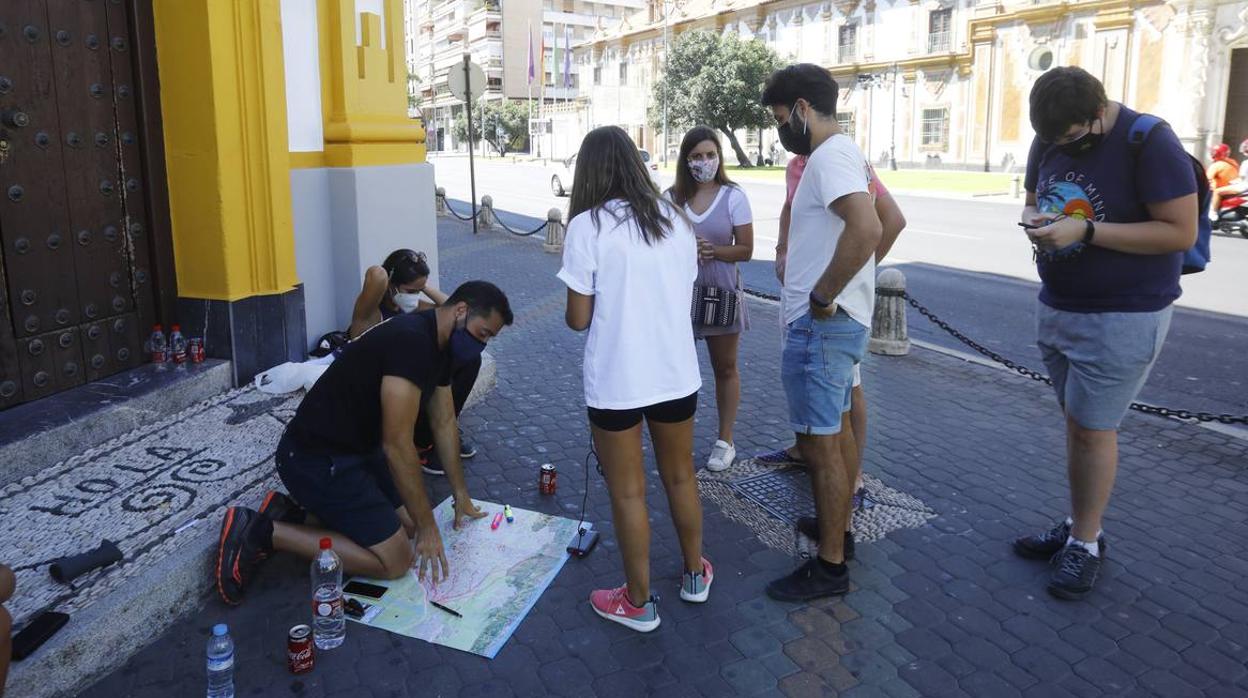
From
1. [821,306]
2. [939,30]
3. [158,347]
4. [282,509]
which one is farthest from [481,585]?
[939,30]

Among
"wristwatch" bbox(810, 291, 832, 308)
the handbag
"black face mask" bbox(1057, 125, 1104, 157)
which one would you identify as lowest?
the handbag

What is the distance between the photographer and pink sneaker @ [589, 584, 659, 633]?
3.39 meters

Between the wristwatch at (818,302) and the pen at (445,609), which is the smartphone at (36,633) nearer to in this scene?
the pen at (445,609)

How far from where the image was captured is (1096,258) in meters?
3.53

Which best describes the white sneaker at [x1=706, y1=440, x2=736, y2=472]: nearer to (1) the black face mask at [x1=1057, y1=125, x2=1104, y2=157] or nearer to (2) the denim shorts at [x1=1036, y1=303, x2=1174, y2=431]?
(2) the denim shorts at [x1=1036, y1=303, x2=1174, y2=431]

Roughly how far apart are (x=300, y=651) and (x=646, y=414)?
145 centimetres

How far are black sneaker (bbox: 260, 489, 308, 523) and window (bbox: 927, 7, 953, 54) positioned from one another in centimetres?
4458

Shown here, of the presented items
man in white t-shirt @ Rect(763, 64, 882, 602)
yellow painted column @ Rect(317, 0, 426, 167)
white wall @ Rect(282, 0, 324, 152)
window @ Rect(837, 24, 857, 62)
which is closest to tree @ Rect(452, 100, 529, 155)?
window @ Rect(837, 24, 857, 62)

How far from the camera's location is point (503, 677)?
3.12m

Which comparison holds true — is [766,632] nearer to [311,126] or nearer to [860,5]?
[311,126]

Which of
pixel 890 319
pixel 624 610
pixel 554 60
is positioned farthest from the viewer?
pixel 554 60

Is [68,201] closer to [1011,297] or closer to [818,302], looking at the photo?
[818,302]

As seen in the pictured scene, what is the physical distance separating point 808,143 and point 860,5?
157 feet

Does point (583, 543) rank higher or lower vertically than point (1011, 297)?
lower
